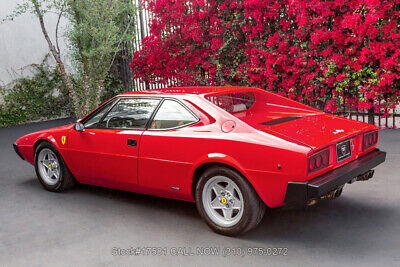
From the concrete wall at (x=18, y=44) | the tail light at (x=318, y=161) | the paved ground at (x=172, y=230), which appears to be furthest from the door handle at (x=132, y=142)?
the concrete wall at (x=18, y=44)

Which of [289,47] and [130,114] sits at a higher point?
[289,47]

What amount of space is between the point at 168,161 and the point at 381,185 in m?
2.87

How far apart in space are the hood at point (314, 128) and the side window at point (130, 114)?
1.28m

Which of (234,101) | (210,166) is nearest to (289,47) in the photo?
(234,101)

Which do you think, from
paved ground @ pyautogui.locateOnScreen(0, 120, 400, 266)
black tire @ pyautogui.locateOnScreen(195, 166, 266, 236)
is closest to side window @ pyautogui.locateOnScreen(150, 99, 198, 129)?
black tire @ pyautogui.locateOnScreen(195, 166, 266, 236)

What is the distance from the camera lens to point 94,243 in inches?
151

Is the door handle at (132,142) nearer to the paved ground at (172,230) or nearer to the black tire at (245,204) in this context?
the paved ground at (172,230)

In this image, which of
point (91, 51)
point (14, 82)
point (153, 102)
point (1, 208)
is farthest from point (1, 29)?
point (153, 102)

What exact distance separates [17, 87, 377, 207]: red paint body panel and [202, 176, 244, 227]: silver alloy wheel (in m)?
0.19

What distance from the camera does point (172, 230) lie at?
4082 mm

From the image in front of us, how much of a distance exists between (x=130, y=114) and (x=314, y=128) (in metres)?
2.06

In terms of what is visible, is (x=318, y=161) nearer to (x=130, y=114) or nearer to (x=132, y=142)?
(x=132, y=142)

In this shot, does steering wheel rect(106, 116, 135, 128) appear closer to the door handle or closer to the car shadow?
the door handle

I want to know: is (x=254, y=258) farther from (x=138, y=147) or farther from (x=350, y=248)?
(x=138, y=147)
